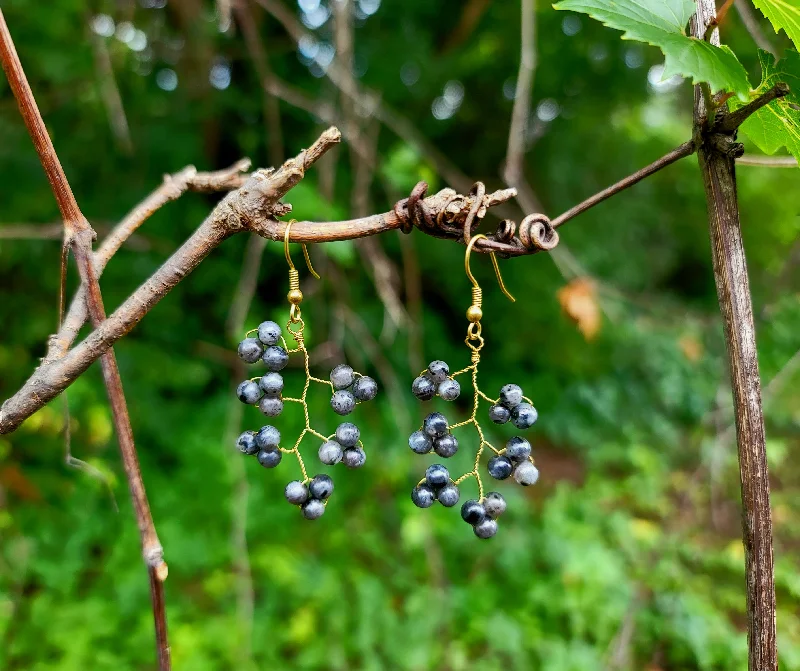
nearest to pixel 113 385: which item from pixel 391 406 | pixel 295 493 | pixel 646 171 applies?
pixel 295 493

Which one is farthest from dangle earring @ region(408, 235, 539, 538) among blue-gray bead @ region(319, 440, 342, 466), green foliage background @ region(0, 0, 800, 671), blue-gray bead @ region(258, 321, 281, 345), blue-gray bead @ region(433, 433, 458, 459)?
green foliage background @ region(0, 0, 800, 671)

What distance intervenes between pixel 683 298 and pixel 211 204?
403cm

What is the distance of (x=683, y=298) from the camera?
5258 mm

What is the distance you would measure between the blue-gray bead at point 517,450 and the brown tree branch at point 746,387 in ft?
0.93

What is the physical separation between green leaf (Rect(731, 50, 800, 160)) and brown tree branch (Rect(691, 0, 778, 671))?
8cm

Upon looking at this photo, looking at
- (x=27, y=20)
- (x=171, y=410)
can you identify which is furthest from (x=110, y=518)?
(x=27, y=20)

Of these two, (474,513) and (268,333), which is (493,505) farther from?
(268,333)

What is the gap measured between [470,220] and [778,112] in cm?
38

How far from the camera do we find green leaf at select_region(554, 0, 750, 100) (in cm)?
58

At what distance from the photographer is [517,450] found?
0.85m

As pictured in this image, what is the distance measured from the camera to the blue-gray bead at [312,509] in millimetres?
829

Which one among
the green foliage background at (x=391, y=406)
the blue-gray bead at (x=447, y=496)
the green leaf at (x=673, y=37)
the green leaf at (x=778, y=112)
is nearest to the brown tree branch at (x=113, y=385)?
the blue-gray bead at (x=447, y=496)

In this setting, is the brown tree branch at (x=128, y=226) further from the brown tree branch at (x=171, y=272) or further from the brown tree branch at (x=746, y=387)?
the brown tree branch at (x=746, y=387)

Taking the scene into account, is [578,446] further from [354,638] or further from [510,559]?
[354,638]
